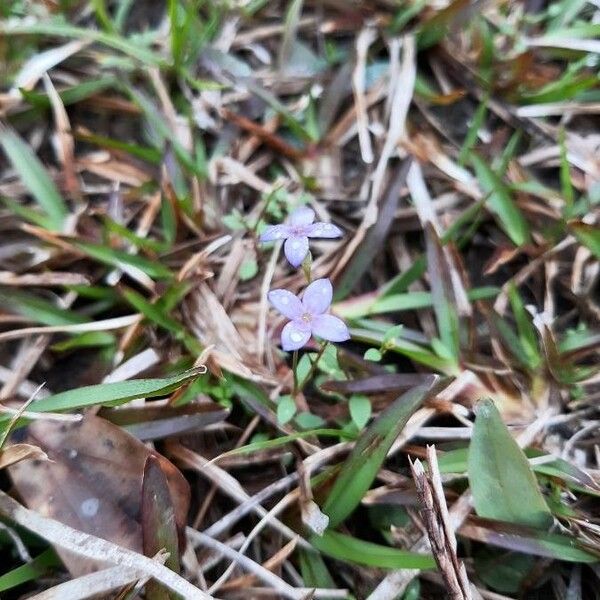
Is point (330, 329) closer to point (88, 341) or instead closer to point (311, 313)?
point (311, 313)

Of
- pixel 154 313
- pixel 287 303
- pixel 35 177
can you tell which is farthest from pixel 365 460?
pixel 35 177

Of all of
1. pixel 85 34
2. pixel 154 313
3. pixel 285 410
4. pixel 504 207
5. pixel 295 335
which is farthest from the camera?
pixel 85 34

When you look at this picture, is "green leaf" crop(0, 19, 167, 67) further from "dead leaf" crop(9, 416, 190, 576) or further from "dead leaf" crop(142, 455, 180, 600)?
"dead leaf" crop(142, 455, 180, 600)

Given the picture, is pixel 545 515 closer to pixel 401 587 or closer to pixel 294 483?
pixel 401 587

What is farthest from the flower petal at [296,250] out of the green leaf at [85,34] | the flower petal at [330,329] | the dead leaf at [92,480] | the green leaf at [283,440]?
the green leaf at [85,34]

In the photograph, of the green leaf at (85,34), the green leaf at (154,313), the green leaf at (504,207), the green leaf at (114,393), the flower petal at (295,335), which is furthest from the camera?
the green leaf at (85,34)

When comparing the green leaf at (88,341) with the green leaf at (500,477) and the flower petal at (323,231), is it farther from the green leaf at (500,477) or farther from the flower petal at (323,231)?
the green leaf at (500,477)
